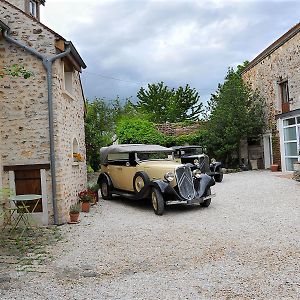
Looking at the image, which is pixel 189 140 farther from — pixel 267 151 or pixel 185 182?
pixel 185 182

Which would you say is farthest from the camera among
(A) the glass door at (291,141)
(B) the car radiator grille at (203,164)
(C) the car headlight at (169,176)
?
(A) the glass door at (291,141)

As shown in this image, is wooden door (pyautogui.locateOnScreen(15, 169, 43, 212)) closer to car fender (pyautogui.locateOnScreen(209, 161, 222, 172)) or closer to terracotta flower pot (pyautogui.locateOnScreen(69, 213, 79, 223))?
terracotta flower pot (pyautogui.locateOnScreen(69, 213, 79, 223))

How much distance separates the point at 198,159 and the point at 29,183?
8645 millimetres

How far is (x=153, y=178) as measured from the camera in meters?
10.4

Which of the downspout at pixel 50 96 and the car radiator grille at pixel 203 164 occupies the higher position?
the downspout at pixel 50 96

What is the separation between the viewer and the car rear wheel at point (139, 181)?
10142 mm

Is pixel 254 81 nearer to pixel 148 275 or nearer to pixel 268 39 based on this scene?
pixel 268 39

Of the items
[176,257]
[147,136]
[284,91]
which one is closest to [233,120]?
[284,91]

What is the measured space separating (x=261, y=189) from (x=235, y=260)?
815 centimetres

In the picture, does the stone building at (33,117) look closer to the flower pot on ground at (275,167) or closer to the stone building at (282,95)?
the stone building at (282,95)

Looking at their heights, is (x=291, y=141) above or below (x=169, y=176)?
above

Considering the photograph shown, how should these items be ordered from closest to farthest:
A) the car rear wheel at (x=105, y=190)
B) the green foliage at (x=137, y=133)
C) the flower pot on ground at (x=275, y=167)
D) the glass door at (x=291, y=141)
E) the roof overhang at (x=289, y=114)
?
the car rear wheel at (x=105, y=190) < the roof overhang at (x=289, y=114) < the glass door at (x=291, y=141) < the flower pot on ground at (x=275, y=167) < the green foliage at (x=137, y=133)

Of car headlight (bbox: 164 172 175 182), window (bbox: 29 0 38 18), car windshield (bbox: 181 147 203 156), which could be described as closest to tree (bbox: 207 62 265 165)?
car windshield (bbox: 181 147 203 156)

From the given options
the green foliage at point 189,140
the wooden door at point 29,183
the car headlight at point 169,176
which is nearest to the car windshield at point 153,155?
the car headlight at point 169,176
